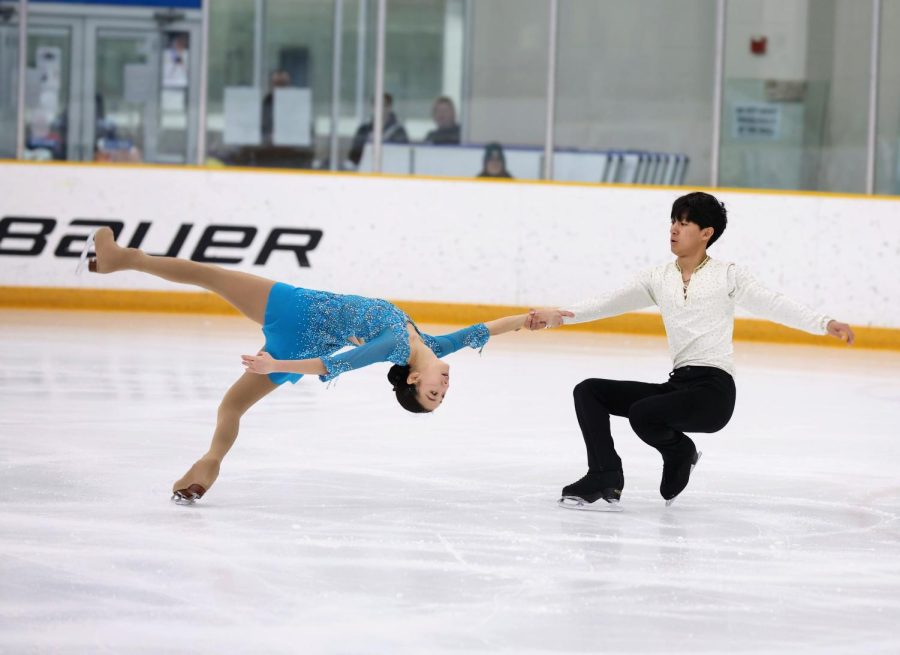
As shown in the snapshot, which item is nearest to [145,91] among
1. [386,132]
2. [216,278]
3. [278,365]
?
[386,132]

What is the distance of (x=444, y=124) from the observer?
11.0 meters

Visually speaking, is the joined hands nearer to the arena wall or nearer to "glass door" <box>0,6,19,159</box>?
the arena wall

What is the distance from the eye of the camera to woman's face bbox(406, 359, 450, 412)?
150 inches

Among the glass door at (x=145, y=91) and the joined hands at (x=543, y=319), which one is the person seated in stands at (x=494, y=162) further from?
the joined hands at (x=543, y=319)

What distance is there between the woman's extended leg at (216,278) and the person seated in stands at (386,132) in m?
6.40

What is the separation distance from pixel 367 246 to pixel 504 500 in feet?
19.7

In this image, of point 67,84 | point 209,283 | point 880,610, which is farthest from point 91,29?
point 880,610

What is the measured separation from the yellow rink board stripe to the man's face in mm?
5652

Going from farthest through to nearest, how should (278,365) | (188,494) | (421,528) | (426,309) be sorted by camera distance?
(426,309), (188,494), (421,528), (278,365)

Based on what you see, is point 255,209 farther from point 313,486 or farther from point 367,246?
point 313,486

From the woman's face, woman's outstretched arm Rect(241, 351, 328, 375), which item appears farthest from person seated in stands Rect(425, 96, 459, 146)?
woman's outstretched arm Rect(241, 351, 328, 375)

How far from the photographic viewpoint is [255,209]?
10.3 meters

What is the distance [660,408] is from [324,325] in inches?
40.7

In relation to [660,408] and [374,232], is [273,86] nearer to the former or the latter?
[374,232]
